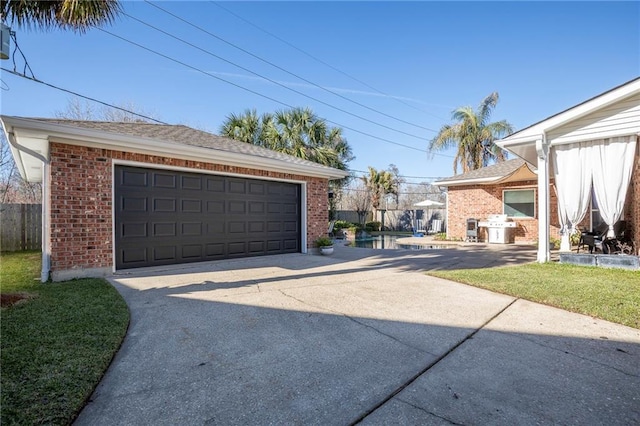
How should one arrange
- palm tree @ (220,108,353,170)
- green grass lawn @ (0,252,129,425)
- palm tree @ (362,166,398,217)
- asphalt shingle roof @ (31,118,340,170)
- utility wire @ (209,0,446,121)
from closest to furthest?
green grass lawn @ (0,252,129,425)
asphalt shingle roof @ (31,118,340,170)
utility wire @ (209,0,446,121)
palm tree @ (220,108,353,170)
palm tree @ (362,166,398,217)

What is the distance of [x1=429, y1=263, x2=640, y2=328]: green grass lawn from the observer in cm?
391

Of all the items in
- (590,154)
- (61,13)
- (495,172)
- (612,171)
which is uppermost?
(61,13)

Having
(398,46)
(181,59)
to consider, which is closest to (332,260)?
(181,59)

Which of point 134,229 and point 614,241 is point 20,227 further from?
point 614,241

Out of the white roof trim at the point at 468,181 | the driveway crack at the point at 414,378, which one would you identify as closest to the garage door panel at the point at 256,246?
the driveway crack at the point at 414,378

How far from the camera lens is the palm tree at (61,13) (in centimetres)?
449

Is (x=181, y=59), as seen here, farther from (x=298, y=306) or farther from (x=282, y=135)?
(x=298, y=306)

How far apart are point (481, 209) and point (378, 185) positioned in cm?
858

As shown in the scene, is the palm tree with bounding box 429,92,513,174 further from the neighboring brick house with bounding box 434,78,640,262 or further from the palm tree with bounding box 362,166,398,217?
the neighboring brick house with bounding box 434,78,640,262

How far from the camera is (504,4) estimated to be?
9.80 metres


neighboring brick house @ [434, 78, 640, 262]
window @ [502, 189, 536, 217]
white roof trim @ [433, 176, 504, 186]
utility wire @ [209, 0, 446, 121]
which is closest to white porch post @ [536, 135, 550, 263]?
neighboring brick house @ [434, 78, 640, 262]

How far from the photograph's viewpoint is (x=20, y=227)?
37.3ft

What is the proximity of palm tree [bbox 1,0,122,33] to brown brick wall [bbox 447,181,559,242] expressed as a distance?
46.8ft

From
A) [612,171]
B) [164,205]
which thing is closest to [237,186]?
[164,205]
